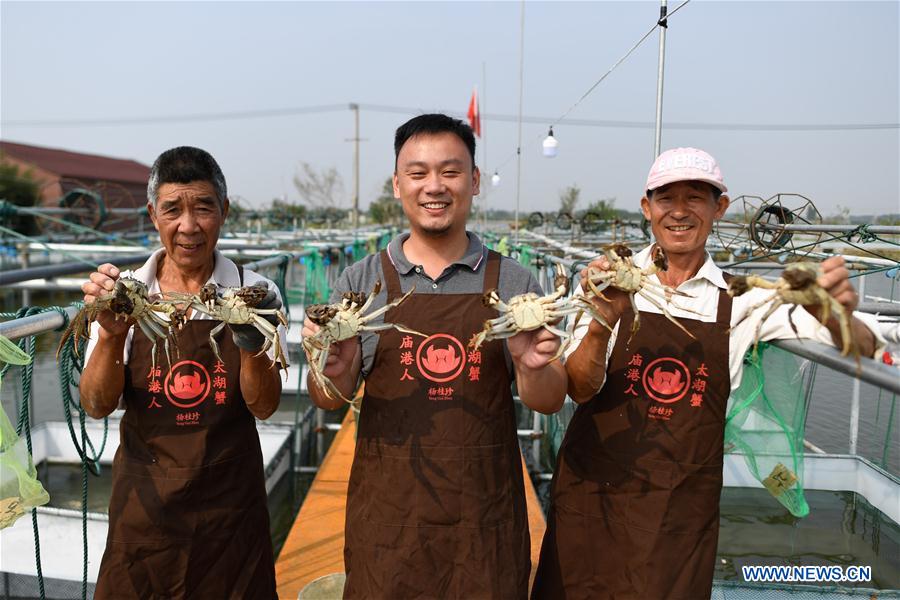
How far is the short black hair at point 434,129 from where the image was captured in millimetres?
2250

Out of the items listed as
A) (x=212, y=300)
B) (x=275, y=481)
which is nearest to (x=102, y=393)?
(x=212, y=300)

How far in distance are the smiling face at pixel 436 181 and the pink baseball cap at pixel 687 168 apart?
760 mm

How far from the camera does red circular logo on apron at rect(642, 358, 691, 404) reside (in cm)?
227

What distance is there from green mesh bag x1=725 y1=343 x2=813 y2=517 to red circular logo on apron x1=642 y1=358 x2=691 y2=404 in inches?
12.6

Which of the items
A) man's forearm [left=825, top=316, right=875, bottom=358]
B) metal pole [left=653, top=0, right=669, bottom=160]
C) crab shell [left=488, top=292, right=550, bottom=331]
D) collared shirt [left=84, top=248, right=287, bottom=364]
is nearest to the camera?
man's forearm [left=825, top=316, right=875, bottom=358]

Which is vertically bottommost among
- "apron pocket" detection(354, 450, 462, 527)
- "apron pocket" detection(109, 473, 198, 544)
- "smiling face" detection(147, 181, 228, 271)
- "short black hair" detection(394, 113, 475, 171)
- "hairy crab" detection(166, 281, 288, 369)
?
"apron pocket" detection(109, 473, 198, 544)

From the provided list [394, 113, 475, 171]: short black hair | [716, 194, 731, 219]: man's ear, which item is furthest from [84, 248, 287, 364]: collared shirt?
[716, 194, 731, 219]: man's ear

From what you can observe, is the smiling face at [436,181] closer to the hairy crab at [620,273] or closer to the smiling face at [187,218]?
the hairy crab at [620,273]

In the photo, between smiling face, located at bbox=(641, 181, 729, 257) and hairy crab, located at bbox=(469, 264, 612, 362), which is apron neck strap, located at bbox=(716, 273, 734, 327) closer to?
smiling face, located at bbox=(641, 181, 729, 257)

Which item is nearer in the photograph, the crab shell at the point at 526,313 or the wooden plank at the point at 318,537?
the crab shell at the point at 526,313

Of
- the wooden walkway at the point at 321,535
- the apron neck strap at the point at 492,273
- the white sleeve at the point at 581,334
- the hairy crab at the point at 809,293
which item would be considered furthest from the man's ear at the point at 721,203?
the wooden walkway at the point at 321,535

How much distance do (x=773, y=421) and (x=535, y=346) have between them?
1.30 metres

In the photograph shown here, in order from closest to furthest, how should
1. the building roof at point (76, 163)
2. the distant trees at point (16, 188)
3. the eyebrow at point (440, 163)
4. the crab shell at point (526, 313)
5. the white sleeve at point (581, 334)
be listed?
the crab shell at point (526, 313) < the eyebrow at point (440, 163) < the white sleeve at point (581, 334) < the distant trees at point (16, 188) < the building roof at point (76, 163)

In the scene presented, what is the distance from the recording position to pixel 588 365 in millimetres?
2166
